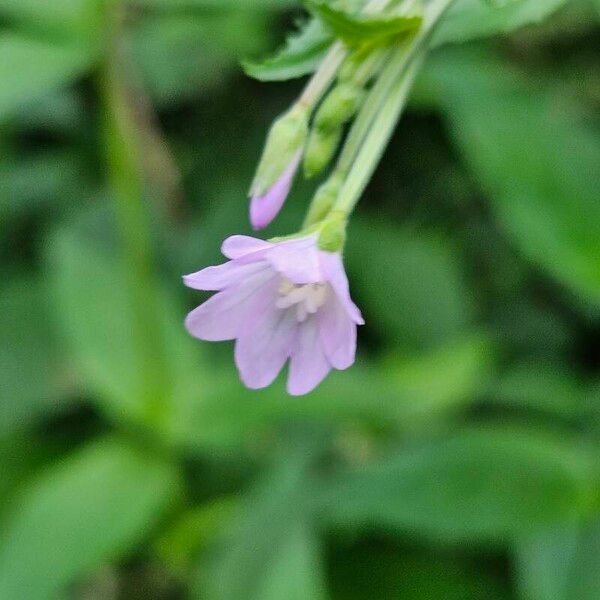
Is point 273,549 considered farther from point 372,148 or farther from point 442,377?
point 372,148

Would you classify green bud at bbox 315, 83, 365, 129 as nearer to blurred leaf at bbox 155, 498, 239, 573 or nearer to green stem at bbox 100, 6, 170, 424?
green stem at bbox 100, 6, 170, 424

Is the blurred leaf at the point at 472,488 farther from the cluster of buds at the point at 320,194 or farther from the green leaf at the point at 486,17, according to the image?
the green leaf at the point at 486,17

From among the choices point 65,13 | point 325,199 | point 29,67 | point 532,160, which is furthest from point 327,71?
point 532,160

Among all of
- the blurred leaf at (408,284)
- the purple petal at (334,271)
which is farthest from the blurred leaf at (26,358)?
the purple petal at (334,271)

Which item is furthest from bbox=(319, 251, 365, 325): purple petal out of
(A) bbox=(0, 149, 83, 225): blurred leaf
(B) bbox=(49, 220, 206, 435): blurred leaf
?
(A) bbox=(0, 149, 83, 225): blurred leaf

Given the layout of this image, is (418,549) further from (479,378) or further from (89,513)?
(89,513)
